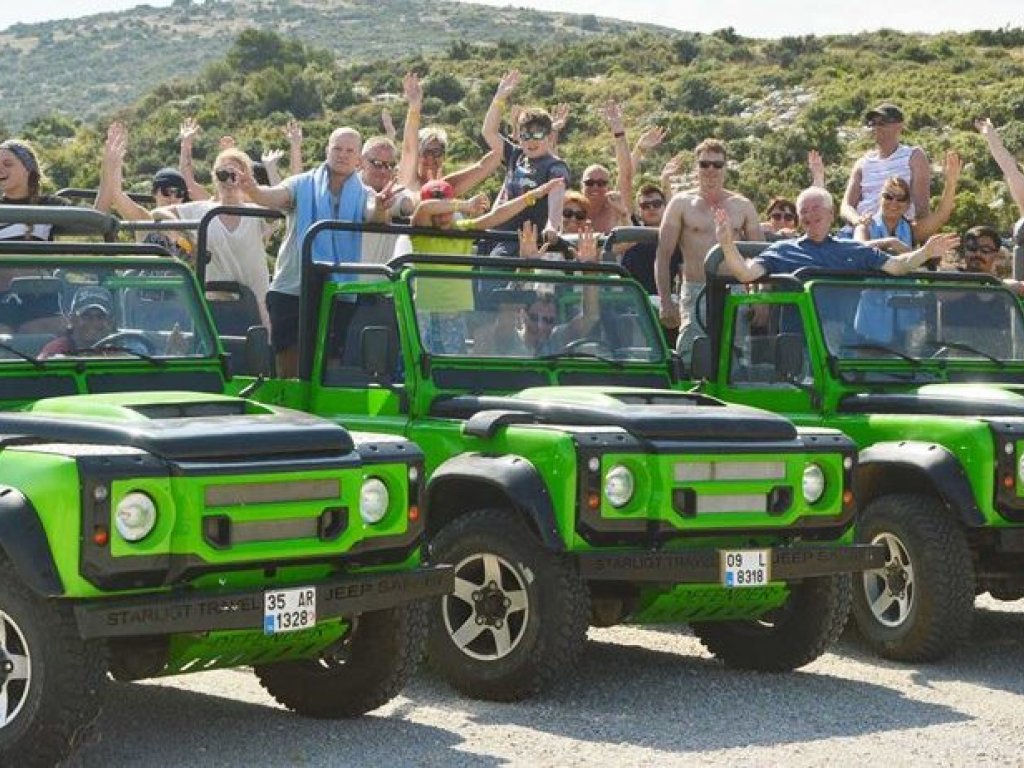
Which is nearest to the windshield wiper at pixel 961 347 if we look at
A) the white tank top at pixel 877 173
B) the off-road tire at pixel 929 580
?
the off-road tire at pixel 929 580

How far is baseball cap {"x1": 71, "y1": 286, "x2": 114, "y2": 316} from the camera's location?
8.36m

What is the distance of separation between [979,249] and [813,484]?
10.5ft

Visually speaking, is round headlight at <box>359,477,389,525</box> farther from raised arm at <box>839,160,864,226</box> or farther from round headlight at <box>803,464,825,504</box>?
raised arm at <box>839,160,864,226</box>

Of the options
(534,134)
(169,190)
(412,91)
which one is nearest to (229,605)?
(534,134)

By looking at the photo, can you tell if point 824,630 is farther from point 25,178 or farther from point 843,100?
point 843,100

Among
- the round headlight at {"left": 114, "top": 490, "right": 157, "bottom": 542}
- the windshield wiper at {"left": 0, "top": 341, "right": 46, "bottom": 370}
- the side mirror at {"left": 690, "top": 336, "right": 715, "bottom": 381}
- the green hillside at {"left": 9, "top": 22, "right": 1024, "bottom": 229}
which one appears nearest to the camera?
the round headlight at {"left": 114, "top": 490, "right": 157, "bottom": 542}

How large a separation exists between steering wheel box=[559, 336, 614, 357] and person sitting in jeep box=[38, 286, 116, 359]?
222cm

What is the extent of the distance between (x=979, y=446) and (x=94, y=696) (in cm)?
438

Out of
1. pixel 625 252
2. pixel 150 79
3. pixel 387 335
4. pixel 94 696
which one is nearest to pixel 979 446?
pixel 387 335

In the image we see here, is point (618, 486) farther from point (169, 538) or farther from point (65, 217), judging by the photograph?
point (65, 217)

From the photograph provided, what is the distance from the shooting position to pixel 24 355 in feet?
26.3

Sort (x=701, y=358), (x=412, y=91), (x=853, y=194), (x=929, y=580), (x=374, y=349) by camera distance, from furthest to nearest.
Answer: (x=853, y=194)
(x=412, y=91)
(x=701, y=358)
(x=929, y=580)
(x=374, y=349)

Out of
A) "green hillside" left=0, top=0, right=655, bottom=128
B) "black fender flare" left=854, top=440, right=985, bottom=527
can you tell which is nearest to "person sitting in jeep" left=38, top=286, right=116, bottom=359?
"black fender flare" left=854, top=440, right=985, bottom=527

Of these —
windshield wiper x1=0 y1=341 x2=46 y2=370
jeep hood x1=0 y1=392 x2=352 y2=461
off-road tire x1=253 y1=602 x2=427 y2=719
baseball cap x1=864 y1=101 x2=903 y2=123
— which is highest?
baseball cap x1=864 y1=101 x2=903 y2=123
